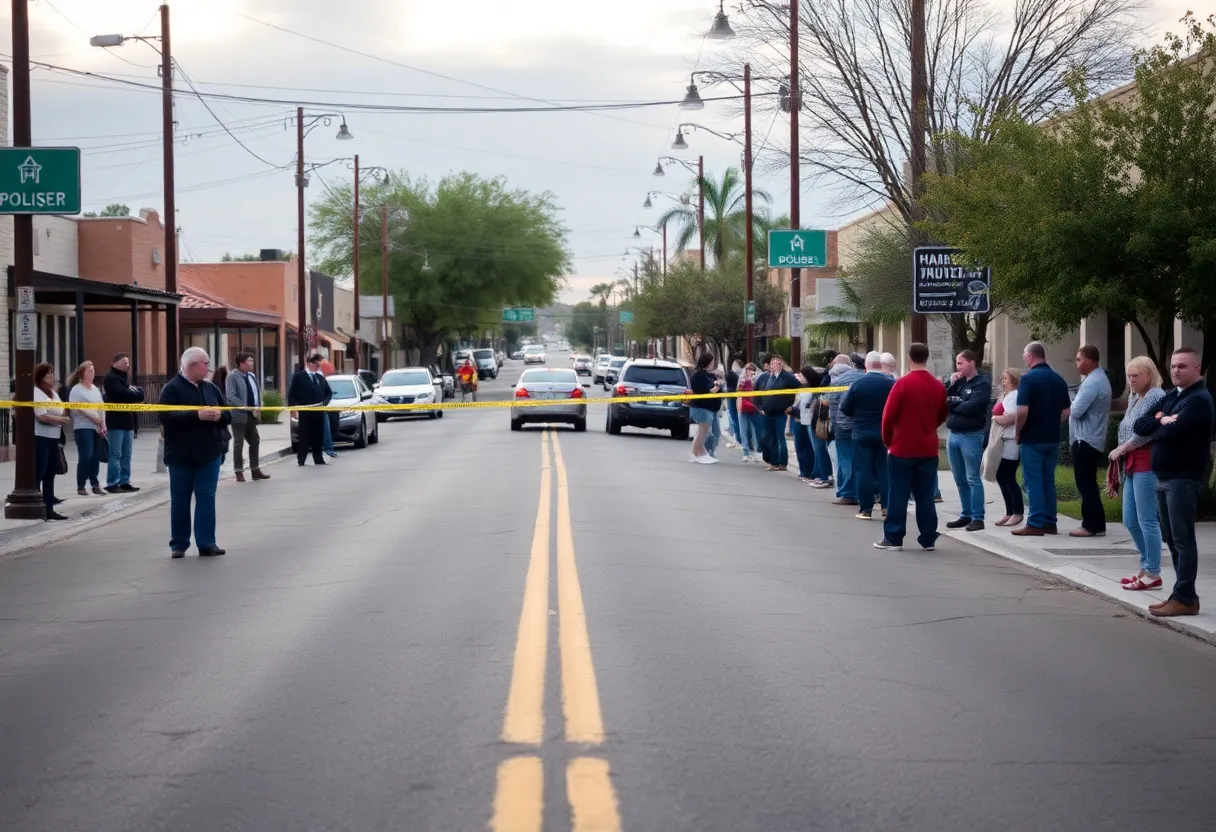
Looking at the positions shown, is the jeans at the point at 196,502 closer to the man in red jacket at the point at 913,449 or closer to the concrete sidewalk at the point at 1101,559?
the man in red jacket at the point at 913,449

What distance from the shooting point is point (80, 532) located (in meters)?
16.3

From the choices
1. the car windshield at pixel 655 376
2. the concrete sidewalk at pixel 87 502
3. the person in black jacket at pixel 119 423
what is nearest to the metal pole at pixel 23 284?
the concrete sidewalk at pixel 87 502

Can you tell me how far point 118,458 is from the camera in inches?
817

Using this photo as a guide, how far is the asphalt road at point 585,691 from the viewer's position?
18.1 ft

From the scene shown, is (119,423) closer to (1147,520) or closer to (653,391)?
(653,391)

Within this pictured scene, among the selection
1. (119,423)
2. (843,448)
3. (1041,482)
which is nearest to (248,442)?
(119,423)

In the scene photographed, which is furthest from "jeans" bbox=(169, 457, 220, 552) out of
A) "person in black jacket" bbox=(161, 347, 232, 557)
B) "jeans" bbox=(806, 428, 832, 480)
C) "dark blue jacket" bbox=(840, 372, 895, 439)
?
"jeans" bbox=(806, 428, 832, 480)

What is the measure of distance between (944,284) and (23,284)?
35.8ft

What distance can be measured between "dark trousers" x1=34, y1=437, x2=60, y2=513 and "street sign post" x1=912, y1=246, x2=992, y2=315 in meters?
10.2

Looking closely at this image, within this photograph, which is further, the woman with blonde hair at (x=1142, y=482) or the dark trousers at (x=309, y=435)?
the dark trousers at (x=309, y=435)

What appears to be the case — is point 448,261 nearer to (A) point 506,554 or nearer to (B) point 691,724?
(A) point 506,554

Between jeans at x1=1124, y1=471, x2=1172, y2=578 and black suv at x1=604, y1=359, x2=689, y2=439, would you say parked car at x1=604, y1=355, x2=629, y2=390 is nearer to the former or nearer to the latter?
black suv at x1=604, y1=359, x2=689, y2=439

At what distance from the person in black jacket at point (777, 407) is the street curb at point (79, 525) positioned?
937 cm

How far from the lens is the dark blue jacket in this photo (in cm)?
1575
